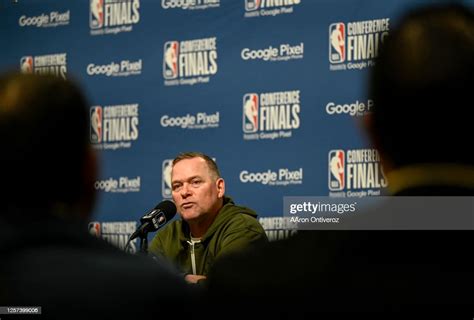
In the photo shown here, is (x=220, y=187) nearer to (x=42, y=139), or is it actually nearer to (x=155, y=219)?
(x=155, y=219)

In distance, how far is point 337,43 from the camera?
5.42 m

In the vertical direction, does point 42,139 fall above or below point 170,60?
below

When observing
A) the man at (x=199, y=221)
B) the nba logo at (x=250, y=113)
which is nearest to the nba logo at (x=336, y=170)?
the nba logo at (x=250, y=113)

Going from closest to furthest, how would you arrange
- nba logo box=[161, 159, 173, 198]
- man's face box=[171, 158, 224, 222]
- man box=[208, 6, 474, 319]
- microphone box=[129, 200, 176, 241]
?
man box=[208, 6, 474, 319] → microphone box=[129, 200, 176, 241] → man's face box=[171, 158, 224, 222] → nba logo box=[161, 159, 173, 198]

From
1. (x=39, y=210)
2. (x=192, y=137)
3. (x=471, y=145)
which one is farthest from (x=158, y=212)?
(x=471, y=145)

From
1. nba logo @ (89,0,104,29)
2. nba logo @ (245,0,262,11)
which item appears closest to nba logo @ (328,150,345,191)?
nba logo @ (245,0,262,11)

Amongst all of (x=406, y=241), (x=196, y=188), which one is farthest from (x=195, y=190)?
(x=406, y=241)

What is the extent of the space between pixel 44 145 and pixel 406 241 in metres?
0.47

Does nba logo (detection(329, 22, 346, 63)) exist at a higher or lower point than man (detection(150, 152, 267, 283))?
higher

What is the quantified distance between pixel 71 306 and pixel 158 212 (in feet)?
9.21

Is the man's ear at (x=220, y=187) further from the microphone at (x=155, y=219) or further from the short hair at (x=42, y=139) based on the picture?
the short hair at (x=42, y=139)

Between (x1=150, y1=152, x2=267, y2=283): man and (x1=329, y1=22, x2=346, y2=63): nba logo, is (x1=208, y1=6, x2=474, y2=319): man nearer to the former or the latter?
(x1=150, y1=152, x2=267, y2=283): man

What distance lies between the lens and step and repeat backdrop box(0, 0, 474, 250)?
536 cm

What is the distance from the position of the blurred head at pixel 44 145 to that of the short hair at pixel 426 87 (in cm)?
38
